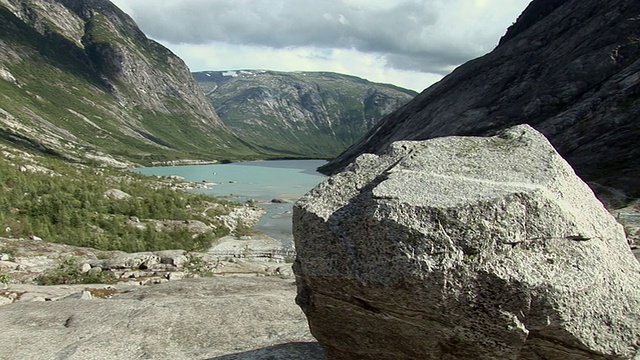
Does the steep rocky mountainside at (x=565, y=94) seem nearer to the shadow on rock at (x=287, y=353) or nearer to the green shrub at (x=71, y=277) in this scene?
the green shrub at (x=71, y=277)

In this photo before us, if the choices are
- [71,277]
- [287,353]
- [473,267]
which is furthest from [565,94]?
[473,267]

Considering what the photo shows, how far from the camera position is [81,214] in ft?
131

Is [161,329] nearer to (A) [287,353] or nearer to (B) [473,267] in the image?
(A) [287,353]

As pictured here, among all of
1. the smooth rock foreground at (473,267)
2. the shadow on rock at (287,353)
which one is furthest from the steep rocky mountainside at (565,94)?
the smooth rock foreground at (473,267)

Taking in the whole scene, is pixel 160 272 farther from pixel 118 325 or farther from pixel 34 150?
pixel 34 150

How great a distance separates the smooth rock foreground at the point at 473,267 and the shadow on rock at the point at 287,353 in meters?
2.40

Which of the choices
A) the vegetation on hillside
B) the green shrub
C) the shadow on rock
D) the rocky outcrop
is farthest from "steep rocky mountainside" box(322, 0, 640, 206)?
the shadow on rock

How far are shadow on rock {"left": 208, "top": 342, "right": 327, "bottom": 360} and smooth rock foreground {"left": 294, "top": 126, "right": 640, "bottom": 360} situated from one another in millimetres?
2396

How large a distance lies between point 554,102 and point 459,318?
105078 millimetres

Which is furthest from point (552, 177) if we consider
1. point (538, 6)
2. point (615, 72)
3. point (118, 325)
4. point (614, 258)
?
point (538, 6)

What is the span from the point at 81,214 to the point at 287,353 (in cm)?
3691

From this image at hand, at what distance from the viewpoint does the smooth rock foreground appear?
20.7ft

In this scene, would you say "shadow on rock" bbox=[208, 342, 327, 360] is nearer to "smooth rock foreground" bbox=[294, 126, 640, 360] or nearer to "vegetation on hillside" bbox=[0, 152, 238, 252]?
"smooth rock foreground" bbox=[294, 126, 640, 360]

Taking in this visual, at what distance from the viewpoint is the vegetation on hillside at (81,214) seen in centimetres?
3600
